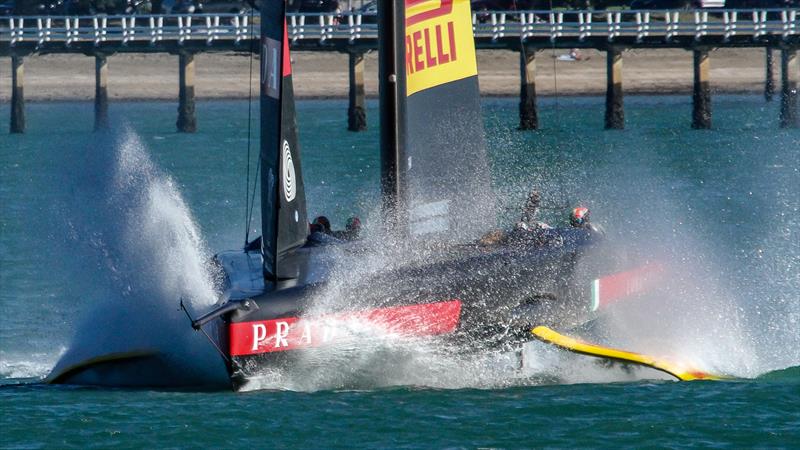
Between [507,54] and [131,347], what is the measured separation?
54.7 meters

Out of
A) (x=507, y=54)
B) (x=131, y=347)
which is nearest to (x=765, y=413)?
(x=131, y=347)

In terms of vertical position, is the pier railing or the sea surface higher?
the pier railing

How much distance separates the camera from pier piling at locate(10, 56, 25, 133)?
51688 mm

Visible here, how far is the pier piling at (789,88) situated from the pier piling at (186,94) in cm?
2003

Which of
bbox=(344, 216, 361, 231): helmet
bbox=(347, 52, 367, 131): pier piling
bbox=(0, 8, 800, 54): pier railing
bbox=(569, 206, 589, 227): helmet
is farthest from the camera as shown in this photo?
bbox=(347, 52, 367, 131): pier piling

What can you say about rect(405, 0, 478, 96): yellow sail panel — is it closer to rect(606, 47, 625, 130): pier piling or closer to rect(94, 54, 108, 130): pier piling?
rect(606, 47, 625, 130): pier piling

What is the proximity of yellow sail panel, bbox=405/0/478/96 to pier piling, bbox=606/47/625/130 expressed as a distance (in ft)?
100

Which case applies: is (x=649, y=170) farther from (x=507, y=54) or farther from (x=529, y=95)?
(x=507, y=54)

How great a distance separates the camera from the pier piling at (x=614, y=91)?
47.3 metres

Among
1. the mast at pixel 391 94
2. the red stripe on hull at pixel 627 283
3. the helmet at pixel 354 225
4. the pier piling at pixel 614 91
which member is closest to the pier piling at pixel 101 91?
the pier piling at pixel 614 91

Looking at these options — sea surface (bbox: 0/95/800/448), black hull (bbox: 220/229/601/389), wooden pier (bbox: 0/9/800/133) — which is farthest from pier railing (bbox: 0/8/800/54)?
black hull (bbox: 220/229/601/389)

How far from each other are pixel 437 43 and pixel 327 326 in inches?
174

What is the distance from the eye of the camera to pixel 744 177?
1497 inches

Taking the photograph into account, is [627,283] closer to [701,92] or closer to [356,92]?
[356,92]
